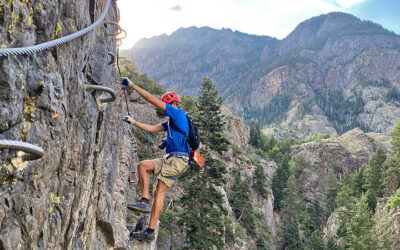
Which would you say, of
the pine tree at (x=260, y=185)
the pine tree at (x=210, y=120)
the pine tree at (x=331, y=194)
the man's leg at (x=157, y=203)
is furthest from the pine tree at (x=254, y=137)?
the man's leg at (x=157, y=203)

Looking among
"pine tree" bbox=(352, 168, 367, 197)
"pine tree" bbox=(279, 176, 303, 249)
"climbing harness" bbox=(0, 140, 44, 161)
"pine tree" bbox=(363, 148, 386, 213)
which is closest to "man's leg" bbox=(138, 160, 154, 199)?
"climbing harness" bbox=(0, 140, 44, 161)

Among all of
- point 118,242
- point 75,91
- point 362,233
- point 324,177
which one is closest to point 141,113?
point 118,242

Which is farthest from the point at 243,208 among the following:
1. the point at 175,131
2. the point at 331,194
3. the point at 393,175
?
the point at 331,194

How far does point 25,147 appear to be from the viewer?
112 inches

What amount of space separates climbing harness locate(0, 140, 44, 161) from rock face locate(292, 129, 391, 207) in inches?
2995

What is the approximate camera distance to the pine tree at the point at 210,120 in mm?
22188

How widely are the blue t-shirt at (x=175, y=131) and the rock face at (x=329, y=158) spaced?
238 feet

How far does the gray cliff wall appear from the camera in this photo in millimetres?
3023

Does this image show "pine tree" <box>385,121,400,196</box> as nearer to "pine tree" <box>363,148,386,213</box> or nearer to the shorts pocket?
"pine tree" <box>363,148,386,213</box>

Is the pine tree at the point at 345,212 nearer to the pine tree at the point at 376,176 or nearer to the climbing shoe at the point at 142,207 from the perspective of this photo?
the pine tree at the point at 376,176

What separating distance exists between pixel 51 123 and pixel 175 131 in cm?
276

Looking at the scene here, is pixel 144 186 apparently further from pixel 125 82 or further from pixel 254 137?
pixel 254 137

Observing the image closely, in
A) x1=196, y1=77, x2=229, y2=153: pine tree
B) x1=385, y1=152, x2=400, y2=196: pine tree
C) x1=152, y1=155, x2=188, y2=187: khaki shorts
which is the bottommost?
x1=385, y1=152, x2=400, y2=196: pine tree

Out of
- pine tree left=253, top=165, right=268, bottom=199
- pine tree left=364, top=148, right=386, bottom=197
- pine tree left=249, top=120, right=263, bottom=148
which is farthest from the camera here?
pine tree left=249, top=120, right=263, bottom=148
